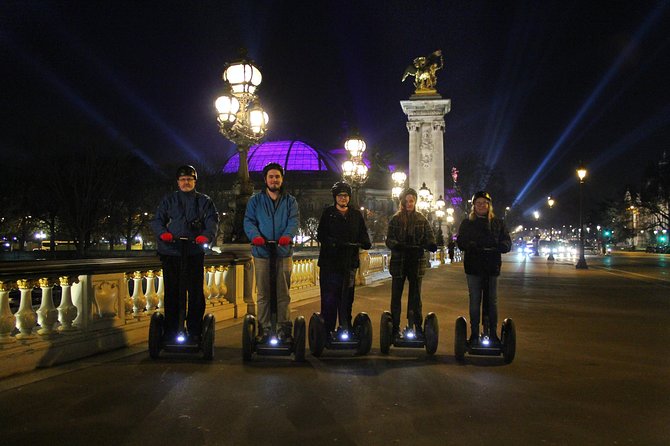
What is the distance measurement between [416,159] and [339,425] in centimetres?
4894

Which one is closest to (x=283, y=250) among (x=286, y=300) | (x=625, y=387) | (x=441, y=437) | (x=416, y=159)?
(x=286, y=300)

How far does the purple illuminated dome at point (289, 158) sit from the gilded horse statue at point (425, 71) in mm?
74915

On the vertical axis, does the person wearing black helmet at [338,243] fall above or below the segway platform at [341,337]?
above

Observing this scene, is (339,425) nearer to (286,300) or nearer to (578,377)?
(286,300)

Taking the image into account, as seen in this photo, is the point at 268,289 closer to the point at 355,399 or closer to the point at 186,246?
the point at 186,246

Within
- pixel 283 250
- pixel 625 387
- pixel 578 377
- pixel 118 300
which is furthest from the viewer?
pixel 118 300

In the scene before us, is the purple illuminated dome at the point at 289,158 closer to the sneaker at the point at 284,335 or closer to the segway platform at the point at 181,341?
the segway platform at the point at 181,341

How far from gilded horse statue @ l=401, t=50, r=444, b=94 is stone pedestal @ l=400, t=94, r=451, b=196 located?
1.02m

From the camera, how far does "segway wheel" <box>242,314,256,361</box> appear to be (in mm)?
7098

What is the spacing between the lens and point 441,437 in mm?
4633

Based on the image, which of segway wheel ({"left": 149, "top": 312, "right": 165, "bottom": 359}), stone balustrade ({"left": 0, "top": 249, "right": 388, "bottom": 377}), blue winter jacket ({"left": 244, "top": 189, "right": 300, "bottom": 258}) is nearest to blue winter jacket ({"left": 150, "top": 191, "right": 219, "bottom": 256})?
blue winter jacket ({"left": 244, "top": 189, "right": 300, "bottom": 258})

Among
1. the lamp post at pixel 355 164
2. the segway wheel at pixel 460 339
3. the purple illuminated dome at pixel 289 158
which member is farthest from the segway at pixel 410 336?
the purple illuminated dome at pixel 289 158

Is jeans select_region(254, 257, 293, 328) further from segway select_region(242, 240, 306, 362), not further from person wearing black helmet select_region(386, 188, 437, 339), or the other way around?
person wearing black helmet select_region(386, 188, 437, 339)

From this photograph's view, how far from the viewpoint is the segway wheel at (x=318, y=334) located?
7449 mm
